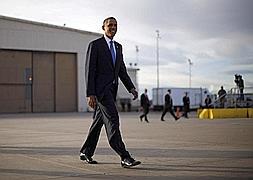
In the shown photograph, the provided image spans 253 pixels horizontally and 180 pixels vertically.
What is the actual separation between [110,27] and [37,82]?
44652 millimetres

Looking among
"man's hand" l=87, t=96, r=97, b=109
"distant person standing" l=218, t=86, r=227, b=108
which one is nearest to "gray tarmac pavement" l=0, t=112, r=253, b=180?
"man's hand" l=87, t=96, r=97, b=109

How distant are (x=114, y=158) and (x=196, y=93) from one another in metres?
55.1

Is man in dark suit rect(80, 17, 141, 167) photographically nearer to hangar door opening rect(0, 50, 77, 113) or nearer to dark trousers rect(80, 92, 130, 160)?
dark trousers rect(80, 92, 130, 160)

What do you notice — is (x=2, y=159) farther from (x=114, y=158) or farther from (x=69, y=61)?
(x=69, y=61)

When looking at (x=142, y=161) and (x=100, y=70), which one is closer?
(x=100, y=70)

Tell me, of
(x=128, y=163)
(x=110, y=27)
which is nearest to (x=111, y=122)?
(x=128, y=163)

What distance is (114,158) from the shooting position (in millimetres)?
8273

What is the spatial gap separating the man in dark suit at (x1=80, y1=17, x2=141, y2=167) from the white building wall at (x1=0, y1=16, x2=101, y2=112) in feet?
140

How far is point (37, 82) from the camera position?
51.1 meters

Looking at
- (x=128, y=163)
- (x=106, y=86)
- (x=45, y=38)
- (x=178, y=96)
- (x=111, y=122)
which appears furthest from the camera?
(x=178, y=96)

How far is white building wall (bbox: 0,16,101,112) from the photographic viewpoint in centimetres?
4875

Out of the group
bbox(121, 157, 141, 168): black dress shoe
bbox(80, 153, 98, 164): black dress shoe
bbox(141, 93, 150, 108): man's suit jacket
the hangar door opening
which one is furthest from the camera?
the hangar door opening

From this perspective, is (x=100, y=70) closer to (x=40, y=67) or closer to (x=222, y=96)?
(x=222, y=96)

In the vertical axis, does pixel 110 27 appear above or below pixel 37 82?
below
